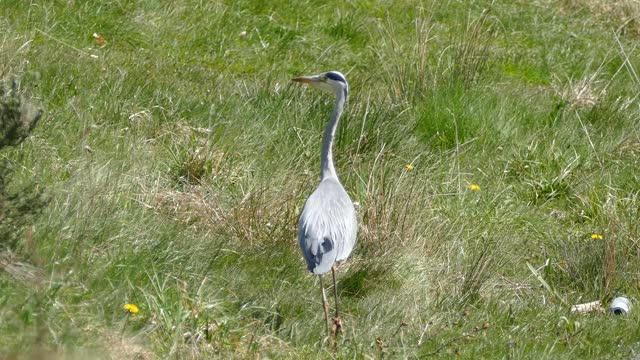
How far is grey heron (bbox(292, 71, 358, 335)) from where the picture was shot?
588cm

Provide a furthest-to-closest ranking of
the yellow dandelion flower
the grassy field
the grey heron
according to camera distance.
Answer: the grey heron < the grassy field < the yellow dandelion flower

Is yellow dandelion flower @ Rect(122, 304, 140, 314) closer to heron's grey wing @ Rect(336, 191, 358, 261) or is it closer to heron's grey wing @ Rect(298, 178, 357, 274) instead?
heron's grey wing @ Rect(298, 178, 357, 274)

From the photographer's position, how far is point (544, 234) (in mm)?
8141

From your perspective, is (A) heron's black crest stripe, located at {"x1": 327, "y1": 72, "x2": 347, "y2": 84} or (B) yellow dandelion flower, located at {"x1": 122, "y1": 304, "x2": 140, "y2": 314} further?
(A) heron's black crest stripe, located at {"x1": 327, "y1": 72, "x2": 347, "y2": 84}

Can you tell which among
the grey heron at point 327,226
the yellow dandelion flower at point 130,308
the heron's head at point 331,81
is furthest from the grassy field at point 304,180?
the heron's head at point 331,81

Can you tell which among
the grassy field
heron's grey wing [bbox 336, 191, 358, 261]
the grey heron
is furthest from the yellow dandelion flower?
heron's grey wing [bbox 336, 191, 358, 261]

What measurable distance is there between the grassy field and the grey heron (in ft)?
0.94

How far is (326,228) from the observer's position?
6.03 meters

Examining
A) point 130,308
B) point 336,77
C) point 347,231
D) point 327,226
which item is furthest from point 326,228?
point 130,308

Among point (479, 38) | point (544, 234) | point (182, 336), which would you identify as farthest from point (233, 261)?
point (479, 38)

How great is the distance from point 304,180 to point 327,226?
1.55 m

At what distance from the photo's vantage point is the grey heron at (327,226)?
19.3 feet

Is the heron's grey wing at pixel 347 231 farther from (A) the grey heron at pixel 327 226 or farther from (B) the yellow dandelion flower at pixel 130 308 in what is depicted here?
(B) the yellow dandelion flower at pixel 130 308

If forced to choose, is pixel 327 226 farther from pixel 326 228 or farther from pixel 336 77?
pixel 336 77
